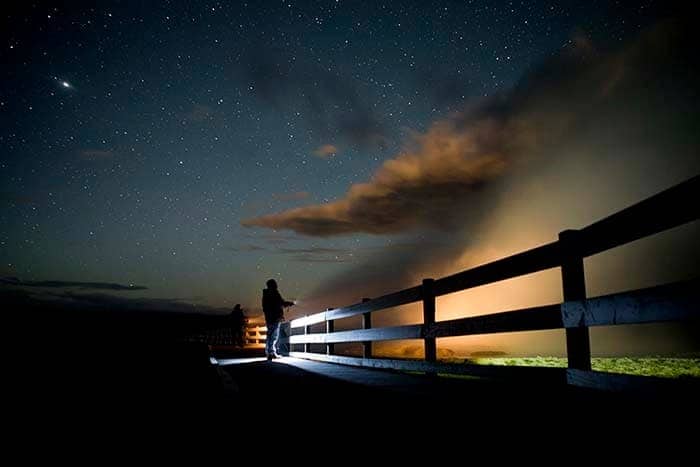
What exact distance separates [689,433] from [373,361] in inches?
226

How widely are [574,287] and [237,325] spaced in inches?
1057

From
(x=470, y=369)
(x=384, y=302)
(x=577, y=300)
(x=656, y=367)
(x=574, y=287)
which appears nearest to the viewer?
(x=577, y=300)

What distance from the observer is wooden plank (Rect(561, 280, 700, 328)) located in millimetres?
2502

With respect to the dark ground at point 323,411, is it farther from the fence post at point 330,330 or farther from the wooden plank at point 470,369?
the fence post at point 330,330

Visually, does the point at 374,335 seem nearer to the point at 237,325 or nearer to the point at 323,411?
the point at 323,411

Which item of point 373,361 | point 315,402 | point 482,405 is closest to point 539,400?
point 482,405

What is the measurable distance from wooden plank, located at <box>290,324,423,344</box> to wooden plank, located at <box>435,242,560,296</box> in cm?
79

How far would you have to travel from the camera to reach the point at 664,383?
101 inches

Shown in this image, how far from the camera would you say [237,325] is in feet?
94.0

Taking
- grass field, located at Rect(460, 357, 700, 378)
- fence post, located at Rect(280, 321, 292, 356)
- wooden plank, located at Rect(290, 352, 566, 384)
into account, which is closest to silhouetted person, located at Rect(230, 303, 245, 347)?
fence post, located at Rect(280, 321, 292, 356)

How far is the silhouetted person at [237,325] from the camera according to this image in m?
28.7

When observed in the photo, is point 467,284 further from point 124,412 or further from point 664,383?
point 124,412

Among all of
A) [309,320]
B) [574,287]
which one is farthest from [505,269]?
[309,320]

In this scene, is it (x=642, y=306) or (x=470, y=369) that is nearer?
(x=642, y=306)
